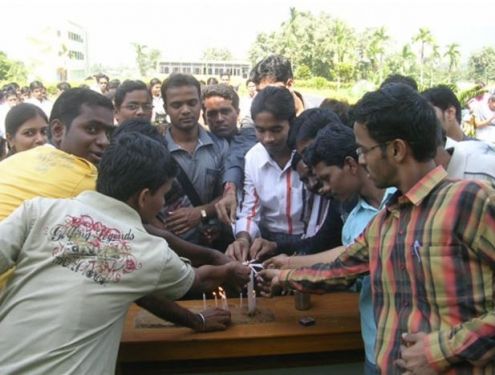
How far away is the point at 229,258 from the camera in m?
3.04

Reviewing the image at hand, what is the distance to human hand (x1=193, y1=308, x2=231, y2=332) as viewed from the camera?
252cm

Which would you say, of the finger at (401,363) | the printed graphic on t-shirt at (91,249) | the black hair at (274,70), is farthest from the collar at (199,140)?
the finger at (401,363)

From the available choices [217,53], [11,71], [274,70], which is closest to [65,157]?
[274,70]

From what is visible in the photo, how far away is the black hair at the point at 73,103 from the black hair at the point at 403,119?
1438mm

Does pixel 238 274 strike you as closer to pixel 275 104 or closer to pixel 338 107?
pixel 275 104

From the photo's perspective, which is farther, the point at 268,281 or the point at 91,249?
the point at 268,281

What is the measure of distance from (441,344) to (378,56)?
45.1 metres

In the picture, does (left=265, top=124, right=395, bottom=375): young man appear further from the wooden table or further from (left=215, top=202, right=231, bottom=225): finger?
(left=215, top=202, right=231, bottom=225): finger

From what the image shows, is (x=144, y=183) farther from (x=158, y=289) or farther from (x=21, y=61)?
(x=21, y=61)

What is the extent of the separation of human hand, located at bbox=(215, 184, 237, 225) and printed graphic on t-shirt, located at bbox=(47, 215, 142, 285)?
1.50m

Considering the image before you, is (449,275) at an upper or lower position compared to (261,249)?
upper

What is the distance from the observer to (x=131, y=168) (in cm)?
201

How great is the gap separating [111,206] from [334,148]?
1.05 metres

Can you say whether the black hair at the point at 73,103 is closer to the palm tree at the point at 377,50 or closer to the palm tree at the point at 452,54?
the palm tree at the point at 377,50
